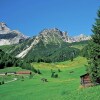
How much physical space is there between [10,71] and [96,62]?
12777cm

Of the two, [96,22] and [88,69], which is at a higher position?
[96,22]

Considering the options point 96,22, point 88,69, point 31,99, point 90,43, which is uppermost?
point 96,22

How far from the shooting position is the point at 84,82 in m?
89.1

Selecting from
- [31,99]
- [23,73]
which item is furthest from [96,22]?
[23,73]

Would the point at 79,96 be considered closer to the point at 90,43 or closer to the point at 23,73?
the point at 90,43

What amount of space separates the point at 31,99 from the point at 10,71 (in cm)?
11175

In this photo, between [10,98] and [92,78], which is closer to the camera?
[92,78]

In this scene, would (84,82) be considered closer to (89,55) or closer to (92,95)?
(89,55)

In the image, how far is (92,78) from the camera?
6097cm

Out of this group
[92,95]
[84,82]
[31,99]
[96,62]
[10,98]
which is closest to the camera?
[92,95]

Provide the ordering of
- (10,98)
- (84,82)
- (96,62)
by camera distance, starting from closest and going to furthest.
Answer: (96,62) < (10,98) < (84,82)

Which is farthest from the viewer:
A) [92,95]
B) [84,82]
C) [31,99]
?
[84,82]

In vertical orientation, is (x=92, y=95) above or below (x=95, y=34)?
below

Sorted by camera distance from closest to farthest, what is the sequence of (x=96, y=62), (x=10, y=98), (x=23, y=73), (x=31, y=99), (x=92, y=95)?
(x=92, y=95) → (x=96, y=62) → (x=31, y=99) → (x=10, y=98) → (x=23, y=73)
